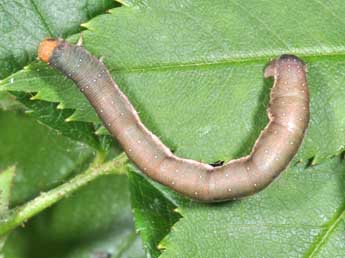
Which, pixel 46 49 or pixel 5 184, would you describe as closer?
pixel 46 49

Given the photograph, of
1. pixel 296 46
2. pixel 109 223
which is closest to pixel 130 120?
pixel 296 46

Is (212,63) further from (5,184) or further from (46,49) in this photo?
(5,184)

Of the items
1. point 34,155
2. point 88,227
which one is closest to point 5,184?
point 34,155

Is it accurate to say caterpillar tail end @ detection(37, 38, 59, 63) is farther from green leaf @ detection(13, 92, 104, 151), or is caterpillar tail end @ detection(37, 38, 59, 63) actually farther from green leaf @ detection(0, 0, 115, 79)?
green leaf @ detection(13, 92, 104, 151)

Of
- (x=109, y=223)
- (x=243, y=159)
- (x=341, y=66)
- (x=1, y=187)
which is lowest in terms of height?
(x=109, y=223)

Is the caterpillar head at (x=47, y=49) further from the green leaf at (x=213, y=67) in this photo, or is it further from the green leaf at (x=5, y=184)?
the green leaf at (x=5, y=184)

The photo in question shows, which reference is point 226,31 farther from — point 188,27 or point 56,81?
point 56,81
